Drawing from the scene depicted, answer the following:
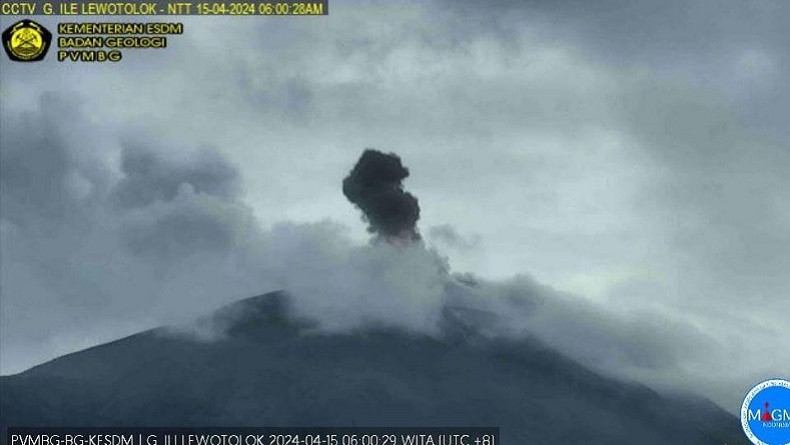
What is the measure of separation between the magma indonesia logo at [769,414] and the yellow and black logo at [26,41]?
7385 cm

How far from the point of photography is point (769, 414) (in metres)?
72.6

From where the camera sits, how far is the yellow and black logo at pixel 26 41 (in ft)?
343

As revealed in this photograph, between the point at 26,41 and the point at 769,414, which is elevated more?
the point at 26,41

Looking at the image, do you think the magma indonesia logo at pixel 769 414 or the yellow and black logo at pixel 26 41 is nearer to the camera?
the magma indonesia logo at pixel 769 414

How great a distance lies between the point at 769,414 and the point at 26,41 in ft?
259

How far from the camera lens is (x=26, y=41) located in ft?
349

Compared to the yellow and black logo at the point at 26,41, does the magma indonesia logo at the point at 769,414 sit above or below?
below

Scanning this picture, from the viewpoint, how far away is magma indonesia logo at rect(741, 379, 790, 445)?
72.2m

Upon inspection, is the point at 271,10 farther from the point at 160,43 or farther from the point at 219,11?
the point at 160,43

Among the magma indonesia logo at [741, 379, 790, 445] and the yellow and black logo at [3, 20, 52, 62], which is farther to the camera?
the yellow and black logo at [3, 20, 52, 62]

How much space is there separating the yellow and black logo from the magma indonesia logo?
7385 cm

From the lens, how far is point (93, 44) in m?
115

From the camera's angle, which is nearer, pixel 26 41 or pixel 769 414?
pixel 769 414

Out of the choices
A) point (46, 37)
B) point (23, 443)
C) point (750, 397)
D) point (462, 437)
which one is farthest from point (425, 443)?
point (750, 397)
